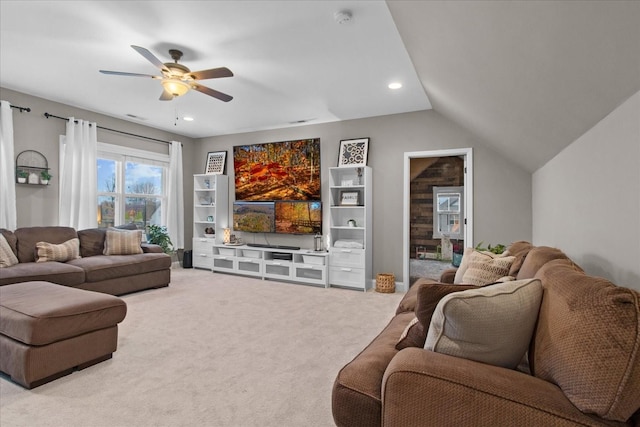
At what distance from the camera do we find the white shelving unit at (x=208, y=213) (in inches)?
249

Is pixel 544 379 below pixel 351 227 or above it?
below

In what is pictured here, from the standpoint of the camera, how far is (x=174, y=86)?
3201mm

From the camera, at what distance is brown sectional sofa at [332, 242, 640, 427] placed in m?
0.88

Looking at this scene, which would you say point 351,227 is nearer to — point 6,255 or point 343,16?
point 343,16

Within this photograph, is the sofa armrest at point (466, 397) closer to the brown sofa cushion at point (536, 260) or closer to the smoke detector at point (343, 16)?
the brown sofa cushion at point (536, 260)

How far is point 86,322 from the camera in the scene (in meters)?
2.36

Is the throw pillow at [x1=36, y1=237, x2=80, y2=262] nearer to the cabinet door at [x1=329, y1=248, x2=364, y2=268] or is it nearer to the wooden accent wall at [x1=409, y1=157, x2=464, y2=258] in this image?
the cabinet door at [x1=329, y1=248, x2=364, y2=268]

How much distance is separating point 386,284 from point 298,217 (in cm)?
186

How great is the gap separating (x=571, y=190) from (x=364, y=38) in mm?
1917

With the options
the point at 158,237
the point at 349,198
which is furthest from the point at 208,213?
the point at 349,198

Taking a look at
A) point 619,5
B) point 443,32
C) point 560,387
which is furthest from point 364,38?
point 560,387

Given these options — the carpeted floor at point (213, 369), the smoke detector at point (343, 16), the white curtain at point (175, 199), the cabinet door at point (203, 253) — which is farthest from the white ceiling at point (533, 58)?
the white curtain at point (175, 199)

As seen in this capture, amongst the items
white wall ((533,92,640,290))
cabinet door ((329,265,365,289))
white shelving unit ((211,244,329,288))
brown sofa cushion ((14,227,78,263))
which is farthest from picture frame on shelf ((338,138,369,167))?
brown sofa cushion ((14,227,78,263))

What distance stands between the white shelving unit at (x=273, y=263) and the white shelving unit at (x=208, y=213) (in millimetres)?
254
